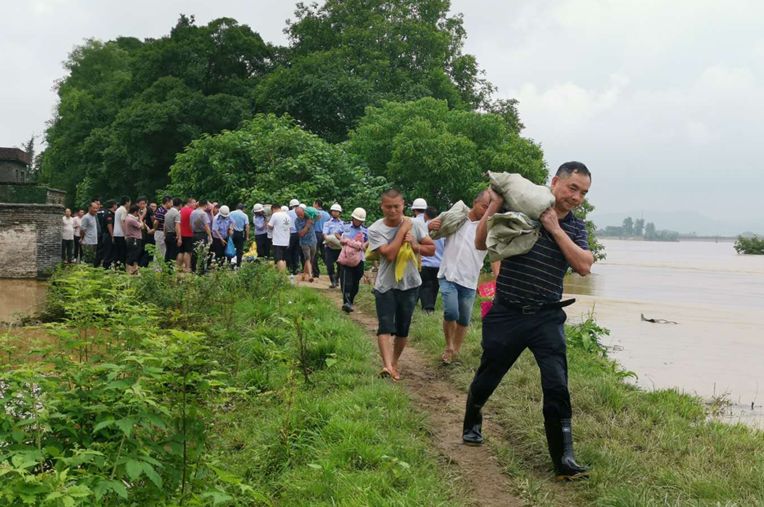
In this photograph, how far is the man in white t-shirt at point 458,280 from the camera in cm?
735

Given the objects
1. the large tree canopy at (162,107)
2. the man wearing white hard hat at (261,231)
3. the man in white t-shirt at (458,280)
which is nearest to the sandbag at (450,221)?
the man in white t-shirt at (458,280)

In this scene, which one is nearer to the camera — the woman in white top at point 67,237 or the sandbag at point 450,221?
the sandbag at point 450,221

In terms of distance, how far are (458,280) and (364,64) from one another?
28913mm

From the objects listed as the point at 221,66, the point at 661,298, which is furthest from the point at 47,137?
the point at 661,298

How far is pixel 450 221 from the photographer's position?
7352mm

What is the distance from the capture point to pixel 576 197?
14.1 feet

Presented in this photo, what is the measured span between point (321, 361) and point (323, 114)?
26.2 meters

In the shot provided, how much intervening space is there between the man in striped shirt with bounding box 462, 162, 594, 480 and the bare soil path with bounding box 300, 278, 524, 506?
18.1 inches

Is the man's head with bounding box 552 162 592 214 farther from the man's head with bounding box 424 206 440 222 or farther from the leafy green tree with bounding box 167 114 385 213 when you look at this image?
the leafy green tree with bounding box 167 114 385 213

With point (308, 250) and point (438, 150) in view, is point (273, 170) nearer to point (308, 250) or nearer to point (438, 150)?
point (438, 150)

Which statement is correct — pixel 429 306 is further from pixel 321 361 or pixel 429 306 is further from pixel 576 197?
pixel 576 197

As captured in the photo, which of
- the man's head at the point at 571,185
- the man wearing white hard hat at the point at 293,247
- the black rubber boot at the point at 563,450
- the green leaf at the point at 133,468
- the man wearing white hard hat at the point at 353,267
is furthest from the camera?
the man wearing white hard hat at the point at 293,247

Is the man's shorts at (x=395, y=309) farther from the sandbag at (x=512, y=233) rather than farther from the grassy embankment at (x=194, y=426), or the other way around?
the sandbag at (x=512, y=233)

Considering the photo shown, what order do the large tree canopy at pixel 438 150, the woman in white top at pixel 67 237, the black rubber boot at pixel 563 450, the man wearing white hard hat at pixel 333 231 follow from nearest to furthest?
the black rubber boot at pixel 563 450 → the man wearing white hard hat at pixel 333 231 → the woman in white top at pixel 67 237 → the large tree canopy at pixel 438 150
